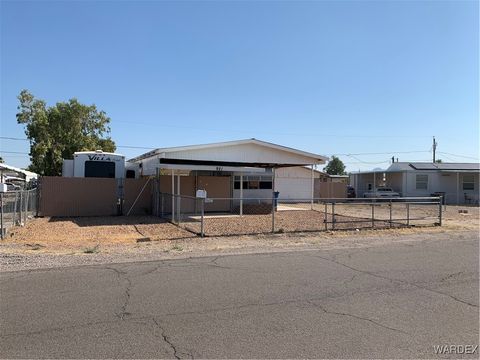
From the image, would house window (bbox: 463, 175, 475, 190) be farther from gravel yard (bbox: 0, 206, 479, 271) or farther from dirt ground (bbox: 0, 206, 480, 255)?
gravel yard (bbox: 0, 206, 479, 271)

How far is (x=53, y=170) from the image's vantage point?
36.8 meters

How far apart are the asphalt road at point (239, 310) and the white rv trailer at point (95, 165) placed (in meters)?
15.9

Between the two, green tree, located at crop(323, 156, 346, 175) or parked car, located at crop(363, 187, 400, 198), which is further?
green tree, located at crop(323, 156, 346, 175)

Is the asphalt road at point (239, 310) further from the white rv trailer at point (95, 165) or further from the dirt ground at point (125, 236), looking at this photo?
the white rv trailer at point (95, 165)

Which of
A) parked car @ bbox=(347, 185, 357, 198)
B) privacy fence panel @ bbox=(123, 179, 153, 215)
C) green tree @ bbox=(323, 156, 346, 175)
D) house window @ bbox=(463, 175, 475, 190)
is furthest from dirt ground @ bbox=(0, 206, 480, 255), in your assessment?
green tree @ bbox=(323, 156, 346, 175)

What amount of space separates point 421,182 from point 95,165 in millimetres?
28764

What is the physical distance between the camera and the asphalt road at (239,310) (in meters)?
4.62

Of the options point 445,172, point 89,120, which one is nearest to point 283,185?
point 445,172

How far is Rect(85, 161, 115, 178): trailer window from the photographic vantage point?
78.5 feet

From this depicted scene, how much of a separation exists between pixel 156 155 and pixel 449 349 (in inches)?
690

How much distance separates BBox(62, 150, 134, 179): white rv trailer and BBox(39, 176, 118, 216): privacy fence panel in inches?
82.7

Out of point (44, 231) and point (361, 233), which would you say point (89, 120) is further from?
point (361, 233)

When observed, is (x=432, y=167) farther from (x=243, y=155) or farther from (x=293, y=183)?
(x=243, y=155)

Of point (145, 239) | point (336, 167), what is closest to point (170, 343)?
point (145, 239)
